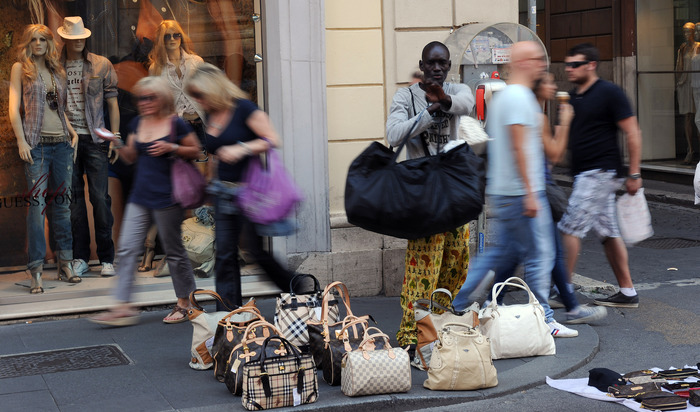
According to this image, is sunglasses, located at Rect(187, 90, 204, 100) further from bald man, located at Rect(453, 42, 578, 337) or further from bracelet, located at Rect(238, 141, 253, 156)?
bald man, located at Rect(453, 42, 578, 337)

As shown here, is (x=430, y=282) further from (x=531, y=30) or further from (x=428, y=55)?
(x=531, y=30)

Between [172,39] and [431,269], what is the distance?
3.65 metres

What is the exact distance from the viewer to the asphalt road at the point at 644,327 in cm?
523

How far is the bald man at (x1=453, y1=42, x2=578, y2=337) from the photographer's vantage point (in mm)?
5465

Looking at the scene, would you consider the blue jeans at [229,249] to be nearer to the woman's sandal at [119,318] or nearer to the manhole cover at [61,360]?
the manhole cover at [61,360]

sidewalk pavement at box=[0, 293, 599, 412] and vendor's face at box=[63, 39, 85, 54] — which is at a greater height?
vendor's face at box=[63, 39, 85, 54]

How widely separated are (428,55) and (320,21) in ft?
6.79

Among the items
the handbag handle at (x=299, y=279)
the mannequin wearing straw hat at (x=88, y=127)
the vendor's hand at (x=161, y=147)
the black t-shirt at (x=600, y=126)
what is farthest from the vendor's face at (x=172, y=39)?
the black t-shirt at (x=600, y=126)

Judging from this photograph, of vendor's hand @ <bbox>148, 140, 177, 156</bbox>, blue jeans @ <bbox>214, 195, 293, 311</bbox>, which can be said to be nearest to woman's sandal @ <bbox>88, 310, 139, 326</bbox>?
blue jeans @ <bbox>214, 195, 293, 311</bbox>

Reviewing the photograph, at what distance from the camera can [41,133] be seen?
7961mm

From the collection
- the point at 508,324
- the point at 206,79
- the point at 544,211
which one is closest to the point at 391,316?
the point at 508,324

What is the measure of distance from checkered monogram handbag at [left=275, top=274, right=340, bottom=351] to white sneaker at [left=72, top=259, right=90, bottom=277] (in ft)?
10.0

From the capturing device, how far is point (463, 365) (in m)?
5.22

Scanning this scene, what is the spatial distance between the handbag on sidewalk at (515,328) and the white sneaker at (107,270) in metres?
3.70
